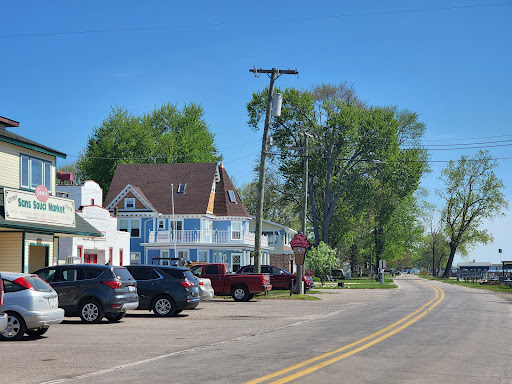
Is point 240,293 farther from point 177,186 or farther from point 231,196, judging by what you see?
point 231,196

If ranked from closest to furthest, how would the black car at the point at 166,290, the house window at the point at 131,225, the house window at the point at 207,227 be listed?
the black car at the point at 166,290
the house window at the point at 131,225
the house window at the point at 207,227

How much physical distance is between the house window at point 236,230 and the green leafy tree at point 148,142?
2011 cm

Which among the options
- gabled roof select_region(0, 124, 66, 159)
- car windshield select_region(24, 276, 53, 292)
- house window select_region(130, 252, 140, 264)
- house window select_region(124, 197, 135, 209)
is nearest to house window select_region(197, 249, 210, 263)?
house window select_region(130, 252, 140, 264)

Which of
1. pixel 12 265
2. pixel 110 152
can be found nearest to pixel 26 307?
pixel 12 265

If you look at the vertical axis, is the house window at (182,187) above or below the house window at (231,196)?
above

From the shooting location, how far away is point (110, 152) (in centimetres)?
8150

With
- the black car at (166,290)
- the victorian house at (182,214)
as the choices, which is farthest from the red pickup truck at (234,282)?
the victorian house at (182,214)

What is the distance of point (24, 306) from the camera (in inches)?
638

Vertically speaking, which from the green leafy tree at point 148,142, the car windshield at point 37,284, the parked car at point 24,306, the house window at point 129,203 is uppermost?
the green leafy tree at point 148,142

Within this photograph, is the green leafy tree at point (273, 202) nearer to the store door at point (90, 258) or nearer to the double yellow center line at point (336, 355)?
the store door at point (90, 258)

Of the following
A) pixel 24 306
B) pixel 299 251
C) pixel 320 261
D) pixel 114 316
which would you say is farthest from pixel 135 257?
pixel 24 306

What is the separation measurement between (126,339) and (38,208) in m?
13.8

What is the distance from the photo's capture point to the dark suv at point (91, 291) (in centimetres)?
2067

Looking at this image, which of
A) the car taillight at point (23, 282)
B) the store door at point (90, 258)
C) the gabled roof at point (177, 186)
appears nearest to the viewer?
the car taillight at point (23, 282)
